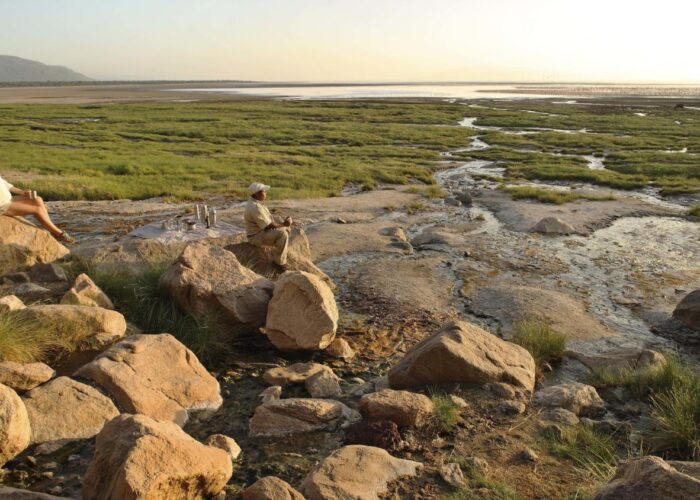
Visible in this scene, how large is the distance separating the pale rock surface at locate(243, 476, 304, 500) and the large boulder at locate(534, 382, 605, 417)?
3.52 m

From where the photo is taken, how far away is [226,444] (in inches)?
233

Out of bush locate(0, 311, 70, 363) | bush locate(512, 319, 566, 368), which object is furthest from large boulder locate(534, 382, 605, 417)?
A: bush locate(0, 311, 70, 363)

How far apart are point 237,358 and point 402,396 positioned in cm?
294

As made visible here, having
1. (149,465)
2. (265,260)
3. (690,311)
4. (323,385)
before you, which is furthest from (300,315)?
(690,311)

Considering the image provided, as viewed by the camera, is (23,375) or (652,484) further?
(23,375)

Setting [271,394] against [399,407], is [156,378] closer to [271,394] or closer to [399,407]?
[271,394]

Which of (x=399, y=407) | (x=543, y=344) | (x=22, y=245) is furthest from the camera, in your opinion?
(x=22, y=245)

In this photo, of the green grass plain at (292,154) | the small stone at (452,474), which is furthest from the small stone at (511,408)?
the green grass plain at (292,154)

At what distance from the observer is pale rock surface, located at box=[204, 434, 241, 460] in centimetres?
588

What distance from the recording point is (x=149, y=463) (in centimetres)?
454

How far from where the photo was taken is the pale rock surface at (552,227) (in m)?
16.7

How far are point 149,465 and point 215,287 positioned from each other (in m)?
4.48

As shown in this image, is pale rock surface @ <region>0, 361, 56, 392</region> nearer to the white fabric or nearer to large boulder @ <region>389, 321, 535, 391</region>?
large boulder @ <region>389, 321, 535, 391</region>

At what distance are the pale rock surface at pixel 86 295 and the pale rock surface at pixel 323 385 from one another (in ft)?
10.7
